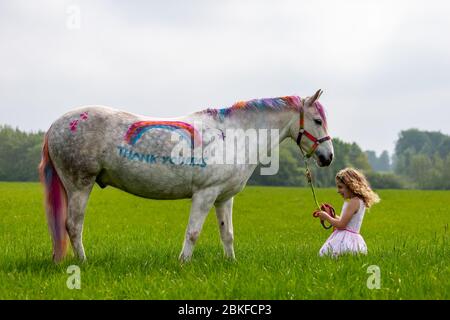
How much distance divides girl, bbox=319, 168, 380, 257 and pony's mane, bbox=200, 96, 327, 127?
1060 millimetres

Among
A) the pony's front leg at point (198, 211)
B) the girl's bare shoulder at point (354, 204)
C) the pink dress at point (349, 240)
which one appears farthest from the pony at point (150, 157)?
the pink dress at point (349, 240)

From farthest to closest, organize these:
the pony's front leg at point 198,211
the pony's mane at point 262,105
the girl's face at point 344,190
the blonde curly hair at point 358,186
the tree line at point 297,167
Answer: the tree line at point 297,167
the girl's face at point 344,190
the blonde curly hair at point 358,186
the pony's mane at point 262,105
the pony's front leg at point 198,211

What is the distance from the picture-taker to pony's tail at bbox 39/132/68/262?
270 inches

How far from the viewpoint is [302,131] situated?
709cm

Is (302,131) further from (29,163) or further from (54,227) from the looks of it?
(29,163)

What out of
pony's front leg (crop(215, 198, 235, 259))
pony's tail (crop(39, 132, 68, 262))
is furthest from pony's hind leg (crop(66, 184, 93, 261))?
pony's front leg (crop(215, 198, 235, 259))

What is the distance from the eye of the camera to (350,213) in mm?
7434

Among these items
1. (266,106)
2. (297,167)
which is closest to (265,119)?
(266,106)

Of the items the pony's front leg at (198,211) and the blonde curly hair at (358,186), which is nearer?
the pony's front leg at (198,211)

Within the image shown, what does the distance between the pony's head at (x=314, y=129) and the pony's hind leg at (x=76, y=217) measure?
10.6ft

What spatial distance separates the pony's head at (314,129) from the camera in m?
7.05

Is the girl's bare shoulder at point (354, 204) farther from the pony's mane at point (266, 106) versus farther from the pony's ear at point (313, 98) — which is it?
the pony's ear at point (313, 98)

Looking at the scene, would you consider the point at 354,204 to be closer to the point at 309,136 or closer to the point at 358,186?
the point at 358,186
